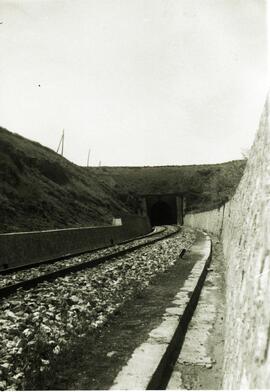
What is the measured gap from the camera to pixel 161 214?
75375mm

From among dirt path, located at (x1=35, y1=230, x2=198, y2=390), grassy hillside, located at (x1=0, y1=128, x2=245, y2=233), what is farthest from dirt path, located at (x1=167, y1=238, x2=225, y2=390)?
grassy hillside, located at (x1=0, y1=128, x2=245, y2=233)

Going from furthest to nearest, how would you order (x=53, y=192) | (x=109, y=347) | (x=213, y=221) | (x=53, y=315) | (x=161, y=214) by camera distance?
(x=161, y=214) < (x=53, y=192) < (x=213, y=221) < (x=53, y=315) < (x=109, y=347)

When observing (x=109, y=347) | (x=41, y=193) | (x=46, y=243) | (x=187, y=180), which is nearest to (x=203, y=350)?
(x=109, y=347)

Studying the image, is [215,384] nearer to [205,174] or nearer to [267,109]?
[267,109]

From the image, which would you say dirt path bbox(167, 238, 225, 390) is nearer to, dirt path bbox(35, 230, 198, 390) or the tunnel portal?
dirt path bbox(35, 230, 198, 390)

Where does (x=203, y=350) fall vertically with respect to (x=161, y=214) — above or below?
below

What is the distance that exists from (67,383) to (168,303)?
10.7 feet

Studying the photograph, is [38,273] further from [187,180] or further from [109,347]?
[187,180]

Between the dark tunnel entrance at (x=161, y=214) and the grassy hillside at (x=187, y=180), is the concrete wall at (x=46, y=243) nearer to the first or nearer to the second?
the grassy hillside at (x=187, y=180)

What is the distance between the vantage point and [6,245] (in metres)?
11.0

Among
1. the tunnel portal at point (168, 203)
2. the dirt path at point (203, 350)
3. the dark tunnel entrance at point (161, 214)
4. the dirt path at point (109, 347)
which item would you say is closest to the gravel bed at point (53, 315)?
the dirt path at point (109, 347)

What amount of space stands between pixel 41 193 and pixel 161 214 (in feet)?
148

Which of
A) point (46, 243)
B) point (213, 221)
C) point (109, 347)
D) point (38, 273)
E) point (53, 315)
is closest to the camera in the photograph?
point (109, 347)

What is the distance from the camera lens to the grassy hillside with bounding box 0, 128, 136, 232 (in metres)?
26.2
